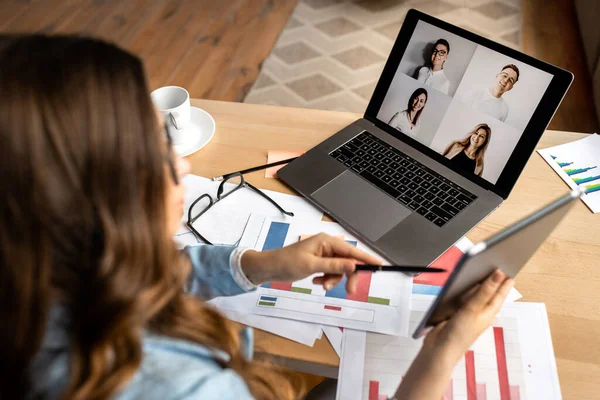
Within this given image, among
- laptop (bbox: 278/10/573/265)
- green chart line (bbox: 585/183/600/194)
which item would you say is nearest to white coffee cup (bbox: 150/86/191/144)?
laptop (bbox: 278/10/573/265)

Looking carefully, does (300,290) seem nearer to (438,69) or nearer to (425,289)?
(425,289)

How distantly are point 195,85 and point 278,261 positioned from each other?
1754 mm

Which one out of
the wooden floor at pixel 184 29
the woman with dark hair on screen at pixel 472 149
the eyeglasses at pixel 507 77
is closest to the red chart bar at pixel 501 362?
the woman with dark hair on screen at pixel 472 149

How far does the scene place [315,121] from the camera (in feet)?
3.72

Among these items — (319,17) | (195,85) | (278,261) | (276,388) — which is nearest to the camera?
(276,388)

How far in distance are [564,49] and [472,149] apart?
6.14ft

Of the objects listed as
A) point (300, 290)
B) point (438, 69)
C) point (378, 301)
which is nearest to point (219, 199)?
point (300, 290)

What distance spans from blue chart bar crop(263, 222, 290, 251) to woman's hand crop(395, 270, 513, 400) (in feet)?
1.01

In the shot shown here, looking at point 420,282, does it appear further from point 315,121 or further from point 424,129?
point 315,121

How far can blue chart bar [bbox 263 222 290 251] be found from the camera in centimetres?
89

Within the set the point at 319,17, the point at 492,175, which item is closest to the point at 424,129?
the point at 492,175

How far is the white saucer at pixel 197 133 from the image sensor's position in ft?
3.52

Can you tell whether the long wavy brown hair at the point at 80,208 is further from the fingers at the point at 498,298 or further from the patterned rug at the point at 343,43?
the patterned rug at the point at 343,43

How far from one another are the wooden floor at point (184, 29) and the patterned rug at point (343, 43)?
0.33ft
